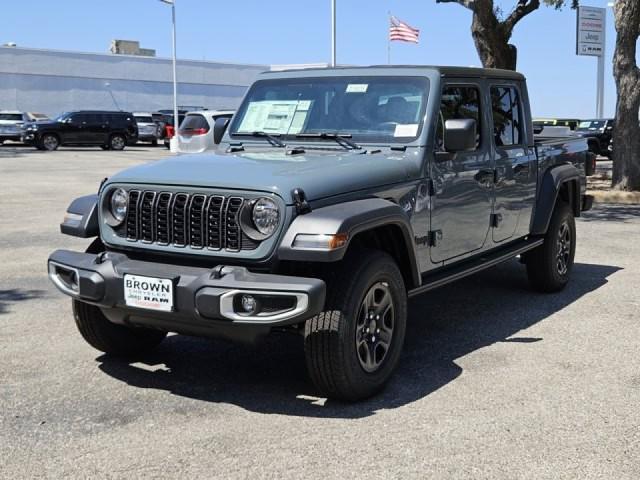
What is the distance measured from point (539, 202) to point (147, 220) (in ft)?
12.5

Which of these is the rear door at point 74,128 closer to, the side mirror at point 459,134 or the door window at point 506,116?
the door window at point 506,116

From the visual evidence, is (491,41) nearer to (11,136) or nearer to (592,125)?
(592,125)

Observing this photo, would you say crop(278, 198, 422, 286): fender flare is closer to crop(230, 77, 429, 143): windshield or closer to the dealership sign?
crop(230, 77, 429, 143): windshield

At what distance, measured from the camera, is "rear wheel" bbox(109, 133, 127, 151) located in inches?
1427

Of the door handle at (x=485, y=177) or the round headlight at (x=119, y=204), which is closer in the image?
the round headlight at (x=119, y=204)

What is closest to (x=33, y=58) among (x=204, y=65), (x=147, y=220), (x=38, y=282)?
(x=204, y=65)

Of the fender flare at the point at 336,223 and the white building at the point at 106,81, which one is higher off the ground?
the white building at the point at 106,81

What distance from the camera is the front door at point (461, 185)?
5.51m

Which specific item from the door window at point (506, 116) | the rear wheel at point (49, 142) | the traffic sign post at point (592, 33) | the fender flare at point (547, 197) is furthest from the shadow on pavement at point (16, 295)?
the traffic sign post at point (592, 33)

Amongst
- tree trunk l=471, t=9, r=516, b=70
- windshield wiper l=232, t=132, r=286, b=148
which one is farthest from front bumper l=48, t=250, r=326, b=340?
tree trunk l=471, t=9, r=516, b=70

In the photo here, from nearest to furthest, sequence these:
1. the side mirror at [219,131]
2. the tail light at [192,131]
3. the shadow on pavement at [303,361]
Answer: the shadow on pavement at [303,361] → the side mirror at [219,131] → the tail light at [192,131]

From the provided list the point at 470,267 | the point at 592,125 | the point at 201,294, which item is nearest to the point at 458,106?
the point at 470,267

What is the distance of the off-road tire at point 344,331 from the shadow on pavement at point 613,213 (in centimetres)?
928

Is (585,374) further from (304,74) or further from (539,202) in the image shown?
(304,74)
